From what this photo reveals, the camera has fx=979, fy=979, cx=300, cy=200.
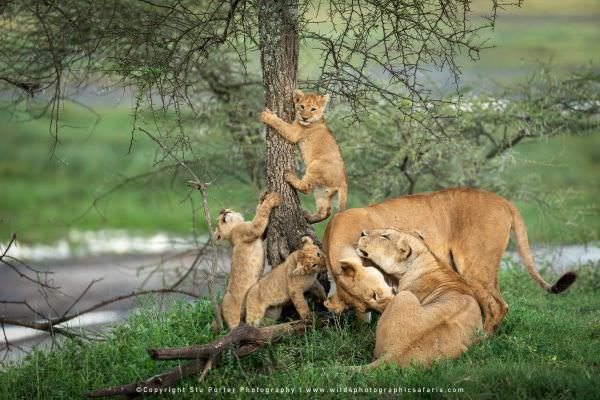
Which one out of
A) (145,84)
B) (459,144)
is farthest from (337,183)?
(459,144)

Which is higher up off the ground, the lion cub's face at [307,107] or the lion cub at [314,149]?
the lion cub's face at [307,107]

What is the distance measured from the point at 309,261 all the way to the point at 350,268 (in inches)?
12.5

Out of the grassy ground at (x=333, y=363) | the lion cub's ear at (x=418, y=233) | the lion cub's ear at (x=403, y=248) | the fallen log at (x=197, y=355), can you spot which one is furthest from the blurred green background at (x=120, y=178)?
the fallen log at (x=197, y=355)

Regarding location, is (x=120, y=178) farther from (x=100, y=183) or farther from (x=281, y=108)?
(x=281, y=108)

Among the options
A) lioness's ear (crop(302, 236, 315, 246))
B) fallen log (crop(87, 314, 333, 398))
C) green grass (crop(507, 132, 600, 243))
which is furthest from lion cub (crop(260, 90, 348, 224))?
green grass (crop(507, 132, 600, 243))

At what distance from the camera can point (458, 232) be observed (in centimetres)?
787

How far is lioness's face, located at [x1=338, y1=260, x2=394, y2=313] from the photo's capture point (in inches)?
294

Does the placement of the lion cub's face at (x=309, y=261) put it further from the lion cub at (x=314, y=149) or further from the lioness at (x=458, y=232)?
the lion cub at (x=314, y=149)

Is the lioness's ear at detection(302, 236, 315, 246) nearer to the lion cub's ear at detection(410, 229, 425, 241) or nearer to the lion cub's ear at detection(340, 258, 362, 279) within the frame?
the lion cub's ear at detection(340, 258, 362, 279)

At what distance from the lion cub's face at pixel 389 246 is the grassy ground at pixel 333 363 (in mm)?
562

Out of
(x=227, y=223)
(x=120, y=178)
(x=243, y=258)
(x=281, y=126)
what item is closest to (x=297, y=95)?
(x=281, y=126)

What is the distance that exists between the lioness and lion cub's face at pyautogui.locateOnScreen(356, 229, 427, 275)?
4.5 inches

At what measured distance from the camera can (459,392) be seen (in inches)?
241

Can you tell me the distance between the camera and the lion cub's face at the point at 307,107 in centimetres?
790
